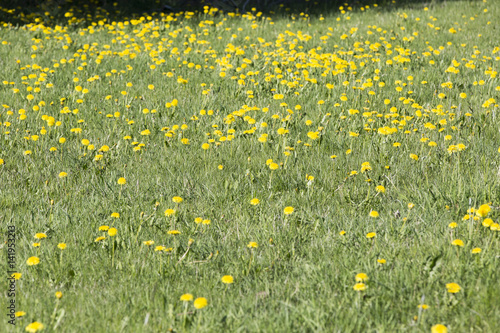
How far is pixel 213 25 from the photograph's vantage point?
8125 mm

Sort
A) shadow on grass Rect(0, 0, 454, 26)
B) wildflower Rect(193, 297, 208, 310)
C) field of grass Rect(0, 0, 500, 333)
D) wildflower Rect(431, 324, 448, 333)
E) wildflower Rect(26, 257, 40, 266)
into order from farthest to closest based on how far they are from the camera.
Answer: shadow on grass Rect(0, 0, 454, 26) → wildflower Rect(26, 257, 40, 266) → field of grass Rect(0, 0, 500, 333) → wildflower Rect(193, 297, 208, 310) → wildflower Rect(431, 324, 448, 333)

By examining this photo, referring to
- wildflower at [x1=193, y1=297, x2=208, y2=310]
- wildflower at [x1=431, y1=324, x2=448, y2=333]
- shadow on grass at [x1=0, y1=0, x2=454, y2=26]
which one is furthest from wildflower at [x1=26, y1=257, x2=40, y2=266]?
shadow on grass at [x1=0, y1=0, x2=454, y2=26]

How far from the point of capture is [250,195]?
3.06 m

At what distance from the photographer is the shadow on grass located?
8867mm

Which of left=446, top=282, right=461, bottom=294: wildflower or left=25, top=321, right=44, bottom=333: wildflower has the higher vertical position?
left=446, top=282, right=461, bottom=294: wildflower

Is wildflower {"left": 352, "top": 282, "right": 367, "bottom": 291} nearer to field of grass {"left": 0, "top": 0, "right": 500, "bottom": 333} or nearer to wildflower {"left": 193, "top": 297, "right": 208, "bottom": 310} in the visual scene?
field of grass {"left": 0, "top": 0, "right": 500, "bottom": 333}

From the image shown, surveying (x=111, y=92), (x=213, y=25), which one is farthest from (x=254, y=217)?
(x=213, y=25)

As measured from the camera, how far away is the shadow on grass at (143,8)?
8867 millimetres

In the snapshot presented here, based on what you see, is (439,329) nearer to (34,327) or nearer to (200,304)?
(200,304)

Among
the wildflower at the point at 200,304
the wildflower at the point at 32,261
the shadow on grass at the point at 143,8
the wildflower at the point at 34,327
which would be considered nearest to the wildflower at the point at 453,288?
the wildflower at the point at 200,304

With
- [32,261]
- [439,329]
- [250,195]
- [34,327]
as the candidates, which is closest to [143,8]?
[250,195]

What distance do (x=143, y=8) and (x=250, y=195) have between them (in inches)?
331

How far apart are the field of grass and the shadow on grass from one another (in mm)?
3229

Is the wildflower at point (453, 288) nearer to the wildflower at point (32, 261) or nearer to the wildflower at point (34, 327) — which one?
the wildflower at point (34, 327)
